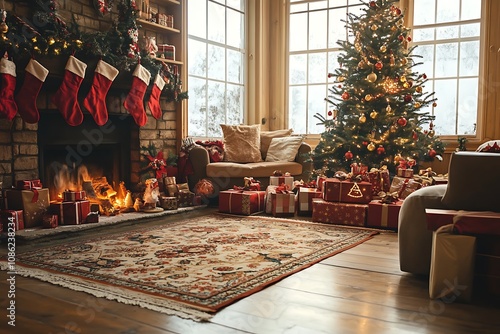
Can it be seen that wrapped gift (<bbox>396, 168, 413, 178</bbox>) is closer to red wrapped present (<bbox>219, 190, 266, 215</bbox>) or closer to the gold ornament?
the gold ornament

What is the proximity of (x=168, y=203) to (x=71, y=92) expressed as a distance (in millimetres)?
1333

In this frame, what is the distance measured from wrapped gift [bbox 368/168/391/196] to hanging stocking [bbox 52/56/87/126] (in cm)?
256

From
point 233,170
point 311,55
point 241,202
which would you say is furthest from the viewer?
point 311,55

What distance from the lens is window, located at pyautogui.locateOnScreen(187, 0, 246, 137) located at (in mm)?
5691

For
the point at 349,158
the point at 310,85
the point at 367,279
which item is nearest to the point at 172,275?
the point at 367,279

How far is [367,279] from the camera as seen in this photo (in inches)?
93.7

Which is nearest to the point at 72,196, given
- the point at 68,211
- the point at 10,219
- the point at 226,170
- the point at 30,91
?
the point at 68,211

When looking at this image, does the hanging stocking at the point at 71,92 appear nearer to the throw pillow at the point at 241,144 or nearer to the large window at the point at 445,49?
the throw pillow at the point at 241,144

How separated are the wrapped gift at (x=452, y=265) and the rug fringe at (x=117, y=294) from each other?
0.99 m

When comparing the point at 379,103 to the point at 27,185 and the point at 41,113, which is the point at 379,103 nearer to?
the point at 41,113

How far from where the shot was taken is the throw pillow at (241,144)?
5.32 meters

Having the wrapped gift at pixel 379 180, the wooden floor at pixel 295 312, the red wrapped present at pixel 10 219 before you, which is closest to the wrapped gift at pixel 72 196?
the red wrapped present at pixel 10 219

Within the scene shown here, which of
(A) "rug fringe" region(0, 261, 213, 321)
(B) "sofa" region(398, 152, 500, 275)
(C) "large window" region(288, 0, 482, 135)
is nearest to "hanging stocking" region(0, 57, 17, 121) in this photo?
(A) "rug fringe" region(0, 261, 213, 321)

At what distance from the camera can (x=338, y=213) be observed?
12.9 feet
